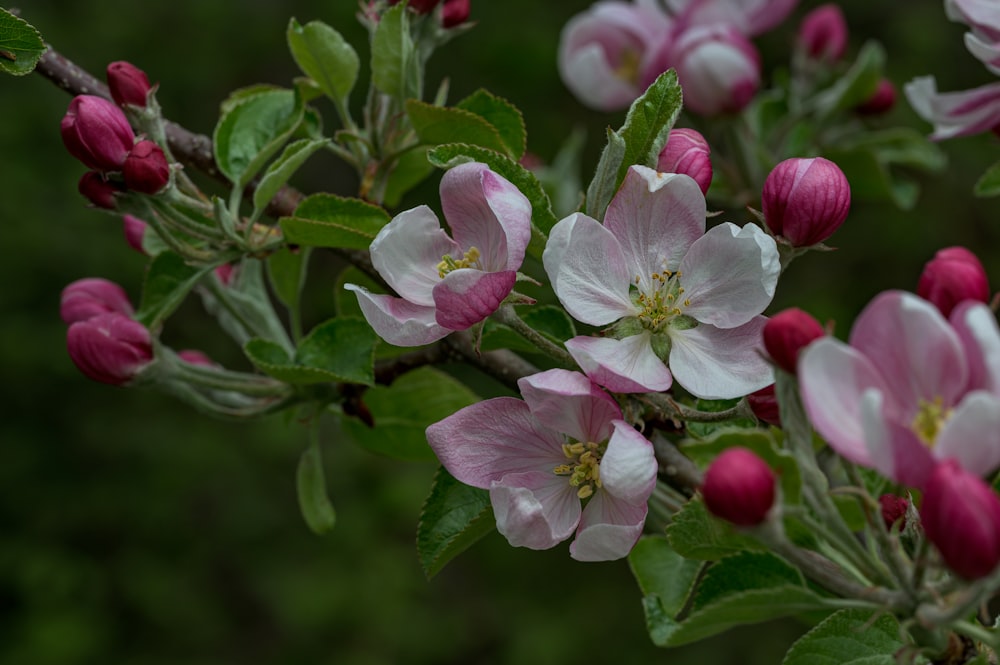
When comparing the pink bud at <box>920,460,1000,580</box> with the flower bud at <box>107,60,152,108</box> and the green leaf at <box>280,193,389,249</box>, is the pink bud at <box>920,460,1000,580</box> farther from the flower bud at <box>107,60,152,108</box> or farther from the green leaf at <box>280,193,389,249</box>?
the flower bud at <box>107,60,152,108</box>

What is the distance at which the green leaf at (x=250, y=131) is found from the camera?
3.86 ft

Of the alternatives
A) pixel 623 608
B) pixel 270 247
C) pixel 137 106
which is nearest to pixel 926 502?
pixel 270 247

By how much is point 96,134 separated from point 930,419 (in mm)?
745

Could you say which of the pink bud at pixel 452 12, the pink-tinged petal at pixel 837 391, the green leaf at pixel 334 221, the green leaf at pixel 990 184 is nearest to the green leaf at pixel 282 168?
the green leaf at pixel 334 221

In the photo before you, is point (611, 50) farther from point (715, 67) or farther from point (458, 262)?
point (458, 262)

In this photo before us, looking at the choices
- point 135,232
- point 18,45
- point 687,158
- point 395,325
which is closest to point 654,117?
point 687,158

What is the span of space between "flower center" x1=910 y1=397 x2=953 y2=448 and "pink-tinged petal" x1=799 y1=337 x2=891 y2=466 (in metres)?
0.05

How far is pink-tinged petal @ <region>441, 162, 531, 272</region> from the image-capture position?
88 centimetres

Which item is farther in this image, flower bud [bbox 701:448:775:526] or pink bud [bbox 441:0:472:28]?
pink bud [bbox 441:0:472:28]

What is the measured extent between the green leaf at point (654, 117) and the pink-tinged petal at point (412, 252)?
17cm

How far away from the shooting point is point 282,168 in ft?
3.58

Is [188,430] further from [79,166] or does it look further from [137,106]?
[137,106]

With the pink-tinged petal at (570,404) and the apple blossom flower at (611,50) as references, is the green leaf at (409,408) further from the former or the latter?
the apple blossom flower at (611,50)

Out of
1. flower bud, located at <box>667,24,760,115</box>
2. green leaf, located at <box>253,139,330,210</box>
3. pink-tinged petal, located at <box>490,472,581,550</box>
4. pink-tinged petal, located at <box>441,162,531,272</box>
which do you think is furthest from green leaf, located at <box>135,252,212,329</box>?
flower bud, located at <box>667,24,760,115</box>
